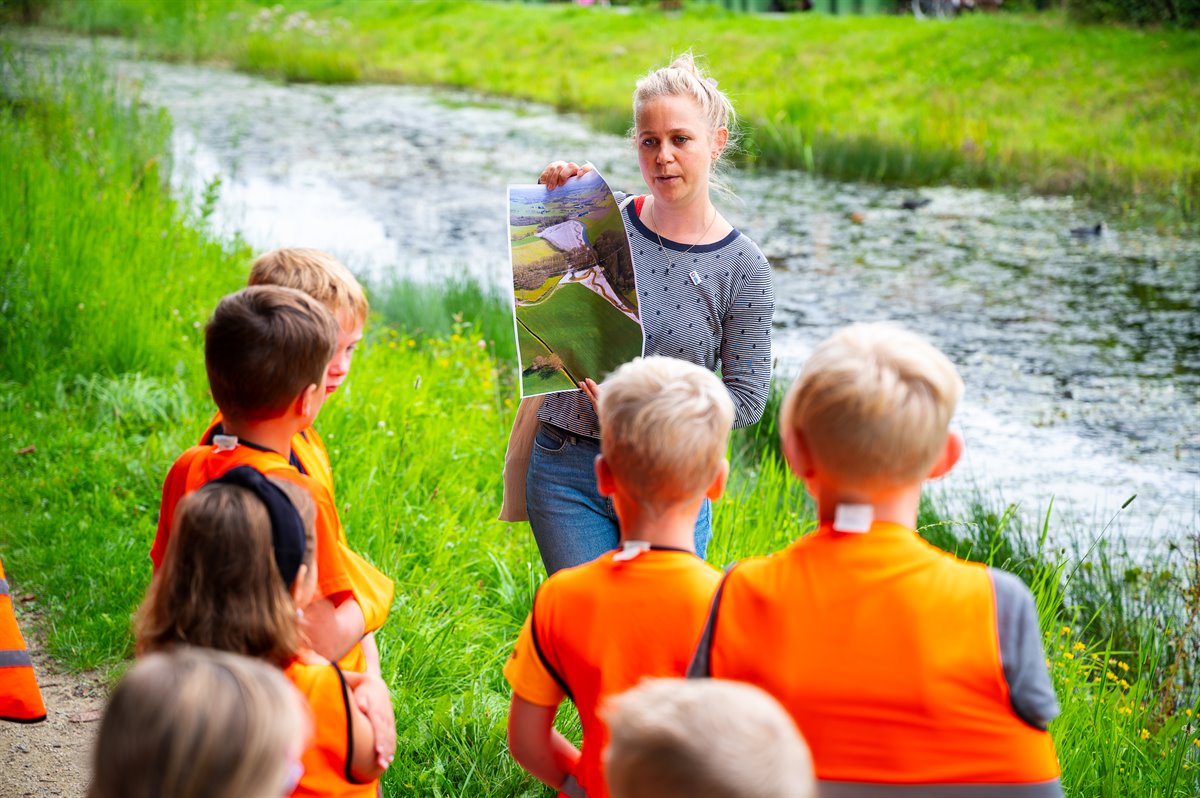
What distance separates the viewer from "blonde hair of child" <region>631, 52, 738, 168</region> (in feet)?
8.96

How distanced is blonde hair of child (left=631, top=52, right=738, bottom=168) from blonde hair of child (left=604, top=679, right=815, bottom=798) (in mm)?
1718

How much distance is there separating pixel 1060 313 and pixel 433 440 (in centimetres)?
592

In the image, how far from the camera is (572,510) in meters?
2.65

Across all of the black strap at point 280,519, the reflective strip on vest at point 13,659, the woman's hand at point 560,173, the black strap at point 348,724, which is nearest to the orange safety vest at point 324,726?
the black strap at point 348,724

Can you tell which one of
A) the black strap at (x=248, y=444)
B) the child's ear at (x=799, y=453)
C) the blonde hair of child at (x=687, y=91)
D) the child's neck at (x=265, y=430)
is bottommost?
the black strap at (x=248, y=444)

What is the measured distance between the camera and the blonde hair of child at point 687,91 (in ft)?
8.96

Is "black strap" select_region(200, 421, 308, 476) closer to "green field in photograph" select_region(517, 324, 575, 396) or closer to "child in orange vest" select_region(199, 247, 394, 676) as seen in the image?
"child in orange vest" select_region(199, 247, 394, 676)

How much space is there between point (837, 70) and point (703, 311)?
15.6m

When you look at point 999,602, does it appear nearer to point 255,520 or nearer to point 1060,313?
point 255,520

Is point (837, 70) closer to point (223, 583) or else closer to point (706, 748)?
point (223, 583)

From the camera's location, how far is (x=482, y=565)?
13.7 feet

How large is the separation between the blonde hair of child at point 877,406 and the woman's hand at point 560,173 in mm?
1147

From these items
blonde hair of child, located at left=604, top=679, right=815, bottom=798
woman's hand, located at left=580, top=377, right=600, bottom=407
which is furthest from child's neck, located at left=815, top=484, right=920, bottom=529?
woman's hand, located at left=580, top=377, right=600, bottom=407

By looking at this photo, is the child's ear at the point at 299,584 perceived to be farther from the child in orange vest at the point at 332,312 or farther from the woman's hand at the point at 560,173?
the woman's hand at the point at 560,173
